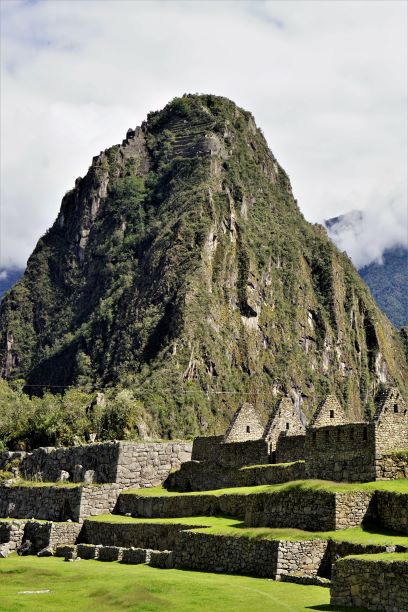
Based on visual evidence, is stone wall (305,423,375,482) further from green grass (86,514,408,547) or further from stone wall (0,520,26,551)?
stone wall (0,520,26,551)

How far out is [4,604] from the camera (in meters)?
26.2

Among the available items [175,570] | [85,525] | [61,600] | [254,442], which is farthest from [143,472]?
[61,600]

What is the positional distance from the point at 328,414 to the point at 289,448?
3.02 m

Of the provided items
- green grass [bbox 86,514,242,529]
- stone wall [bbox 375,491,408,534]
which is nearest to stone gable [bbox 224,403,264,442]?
green grass [bbox 86,514,242,529]

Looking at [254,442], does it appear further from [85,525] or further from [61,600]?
[61,600]

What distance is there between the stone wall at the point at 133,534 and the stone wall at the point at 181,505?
4.84ft

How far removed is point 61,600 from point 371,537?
24.3ft

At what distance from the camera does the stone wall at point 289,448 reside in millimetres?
35500

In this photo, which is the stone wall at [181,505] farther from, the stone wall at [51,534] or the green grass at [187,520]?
the stone wall at [51,534]

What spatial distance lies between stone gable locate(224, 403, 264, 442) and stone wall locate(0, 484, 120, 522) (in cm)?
529

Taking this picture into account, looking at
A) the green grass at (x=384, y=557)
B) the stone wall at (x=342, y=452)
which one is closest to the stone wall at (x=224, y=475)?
the stone wall at (x=342, y=452)

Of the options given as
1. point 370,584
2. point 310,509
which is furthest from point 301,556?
point 370,584

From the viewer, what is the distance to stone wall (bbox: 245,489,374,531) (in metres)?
27.6

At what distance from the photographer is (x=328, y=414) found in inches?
1331
